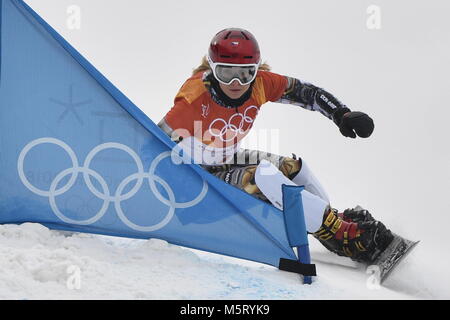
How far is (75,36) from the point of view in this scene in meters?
6.80

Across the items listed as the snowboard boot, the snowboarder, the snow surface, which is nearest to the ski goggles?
the snowboarder

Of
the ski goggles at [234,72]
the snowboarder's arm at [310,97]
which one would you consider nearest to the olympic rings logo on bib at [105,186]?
the ski goggles at [234,72]

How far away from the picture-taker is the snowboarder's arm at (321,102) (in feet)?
11.1

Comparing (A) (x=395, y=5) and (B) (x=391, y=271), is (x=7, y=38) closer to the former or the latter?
(B) (x=391, y=271)

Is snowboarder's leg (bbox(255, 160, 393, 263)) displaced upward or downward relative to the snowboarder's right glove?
downward

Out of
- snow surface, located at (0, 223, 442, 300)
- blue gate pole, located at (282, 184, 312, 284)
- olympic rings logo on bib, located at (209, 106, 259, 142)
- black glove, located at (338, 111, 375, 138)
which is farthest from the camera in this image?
olympic rings logo on bib, located at (209, 106, 259, 142)

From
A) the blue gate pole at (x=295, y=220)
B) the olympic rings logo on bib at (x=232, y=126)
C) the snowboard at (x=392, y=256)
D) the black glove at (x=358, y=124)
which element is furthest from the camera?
the olympic rings logo on bib at (x=232, y=126)

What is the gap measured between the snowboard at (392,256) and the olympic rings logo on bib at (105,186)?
0.92 m

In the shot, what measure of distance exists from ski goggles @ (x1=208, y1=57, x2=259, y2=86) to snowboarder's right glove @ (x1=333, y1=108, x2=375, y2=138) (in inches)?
20.5

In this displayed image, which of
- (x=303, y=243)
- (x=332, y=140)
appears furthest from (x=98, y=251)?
(x=332, y=140)

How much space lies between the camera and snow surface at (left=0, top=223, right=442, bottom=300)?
95.3 inches

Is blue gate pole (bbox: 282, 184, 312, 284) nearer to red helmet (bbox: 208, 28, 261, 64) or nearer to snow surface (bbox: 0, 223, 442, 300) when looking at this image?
snow surface (bbox: 0, 223, 442, 300)

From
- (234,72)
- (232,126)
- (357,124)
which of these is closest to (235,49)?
(234,72)

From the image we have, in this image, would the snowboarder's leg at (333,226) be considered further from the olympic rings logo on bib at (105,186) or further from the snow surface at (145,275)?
the olympic rings logo on bib at (105,186)
